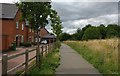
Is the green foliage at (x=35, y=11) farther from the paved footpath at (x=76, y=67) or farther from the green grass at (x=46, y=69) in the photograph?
the paved footpath at (x=76, y=67)

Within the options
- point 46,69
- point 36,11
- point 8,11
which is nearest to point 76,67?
point 46,69

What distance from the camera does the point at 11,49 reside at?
39.8 m

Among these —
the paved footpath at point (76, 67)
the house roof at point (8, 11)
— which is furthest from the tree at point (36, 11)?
the house roof at point (8, 11)

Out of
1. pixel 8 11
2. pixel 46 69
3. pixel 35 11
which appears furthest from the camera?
pixel 8 11

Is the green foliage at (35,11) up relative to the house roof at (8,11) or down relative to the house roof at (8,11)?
down

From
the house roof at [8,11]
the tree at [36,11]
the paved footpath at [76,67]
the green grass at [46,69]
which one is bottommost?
the paved footpath at [76,67]

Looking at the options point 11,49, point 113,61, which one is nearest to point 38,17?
point 113,61

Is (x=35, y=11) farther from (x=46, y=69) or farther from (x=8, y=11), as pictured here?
Answer: (x=8, y=11)

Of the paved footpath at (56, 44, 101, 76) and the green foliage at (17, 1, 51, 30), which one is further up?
the green foliage at (17, 1, 51, 30)

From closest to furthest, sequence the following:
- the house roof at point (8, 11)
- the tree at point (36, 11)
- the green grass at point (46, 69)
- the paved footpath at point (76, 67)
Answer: the green grass at point (46, 69)
the paved footpath at point (76, 67)
the tree at point (36, 11)
the house roof at point (8, 11)

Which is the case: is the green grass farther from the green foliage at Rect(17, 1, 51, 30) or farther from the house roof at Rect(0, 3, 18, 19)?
the house roof at Rect(0, 3, 18, 19)

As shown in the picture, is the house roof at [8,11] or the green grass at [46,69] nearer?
the green grass at [46,69]

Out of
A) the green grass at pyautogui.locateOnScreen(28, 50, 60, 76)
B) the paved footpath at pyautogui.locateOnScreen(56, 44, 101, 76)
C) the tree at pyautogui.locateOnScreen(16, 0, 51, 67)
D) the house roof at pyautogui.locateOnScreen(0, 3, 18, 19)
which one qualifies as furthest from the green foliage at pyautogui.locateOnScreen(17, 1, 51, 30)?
the house roof at pyautogui.locateOnScreen(0, 3, 18, 19)

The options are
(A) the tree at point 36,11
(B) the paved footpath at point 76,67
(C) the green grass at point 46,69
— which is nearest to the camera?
(C) the green grass at point 46,69
